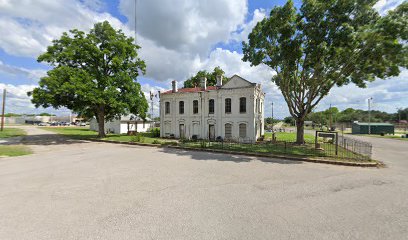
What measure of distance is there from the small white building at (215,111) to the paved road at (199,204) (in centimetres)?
1306

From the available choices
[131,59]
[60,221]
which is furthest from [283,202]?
[131,59]

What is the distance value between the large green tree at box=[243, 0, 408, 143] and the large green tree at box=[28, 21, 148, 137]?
1634 cm

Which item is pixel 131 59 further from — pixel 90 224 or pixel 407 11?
pixel 407 11

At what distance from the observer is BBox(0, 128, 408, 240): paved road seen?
377cm

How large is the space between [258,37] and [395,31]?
327 inches

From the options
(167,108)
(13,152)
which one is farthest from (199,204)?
(167,108)

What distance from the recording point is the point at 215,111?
23094 mm

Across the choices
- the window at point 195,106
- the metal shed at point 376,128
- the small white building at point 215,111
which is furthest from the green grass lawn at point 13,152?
the metal shed at point 376,128

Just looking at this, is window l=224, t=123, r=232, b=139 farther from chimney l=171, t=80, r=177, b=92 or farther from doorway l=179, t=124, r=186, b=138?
chimney l=171, t=80, r=177, b=92

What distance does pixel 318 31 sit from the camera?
42.3 feet

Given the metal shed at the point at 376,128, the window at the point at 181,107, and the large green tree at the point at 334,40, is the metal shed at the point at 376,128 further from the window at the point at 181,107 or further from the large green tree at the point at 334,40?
the window at the point at 181,107

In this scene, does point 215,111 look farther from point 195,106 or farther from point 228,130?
point 195,106

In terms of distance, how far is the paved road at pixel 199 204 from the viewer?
3.77 meters

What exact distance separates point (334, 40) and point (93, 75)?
25.1m
